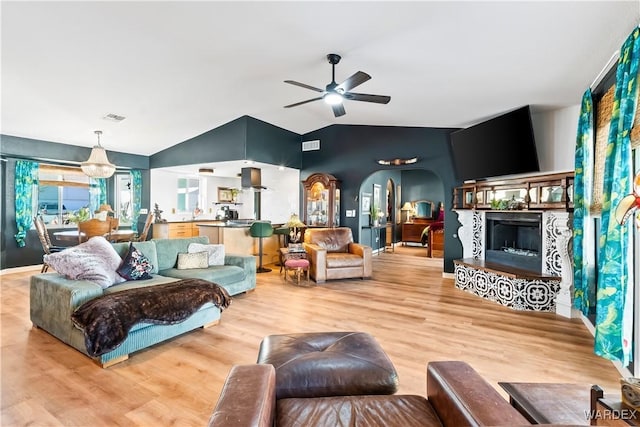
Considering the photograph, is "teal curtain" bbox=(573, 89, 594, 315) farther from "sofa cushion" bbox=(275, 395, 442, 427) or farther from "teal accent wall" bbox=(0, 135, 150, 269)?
"teal accent wall" bbox=(0, 135, 150, 269)

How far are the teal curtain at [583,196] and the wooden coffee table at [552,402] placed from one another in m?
2.35

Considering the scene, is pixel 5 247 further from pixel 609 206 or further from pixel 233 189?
pixel 609 206

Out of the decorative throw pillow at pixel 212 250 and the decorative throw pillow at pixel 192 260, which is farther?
the decorative throw pillow at pixel 212 250

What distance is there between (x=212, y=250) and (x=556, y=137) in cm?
510

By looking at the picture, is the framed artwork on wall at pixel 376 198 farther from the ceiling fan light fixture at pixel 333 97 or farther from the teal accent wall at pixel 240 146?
the ceiling fan light fixture at pixel 333 97

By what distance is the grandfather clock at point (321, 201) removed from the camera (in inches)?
264

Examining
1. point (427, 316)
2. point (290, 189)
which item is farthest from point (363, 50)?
point (290, 189)

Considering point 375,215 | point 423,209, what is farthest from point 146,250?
point 423,209

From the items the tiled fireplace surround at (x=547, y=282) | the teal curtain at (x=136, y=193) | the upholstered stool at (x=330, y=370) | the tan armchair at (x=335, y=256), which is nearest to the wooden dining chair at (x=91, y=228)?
the teal curtain at (x=136, y=193)

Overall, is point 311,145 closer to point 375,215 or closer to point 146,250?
point 375,215

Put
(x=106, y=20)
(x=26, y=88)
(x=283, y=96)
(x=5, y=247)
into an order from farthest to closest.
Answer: (x=5, y=247)
(x=283, y=96)
(x=26, y=88)
(x=106, y=20)

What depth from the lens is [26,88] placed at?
154 inches

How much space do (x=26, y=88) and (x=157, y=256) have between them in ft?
8.95

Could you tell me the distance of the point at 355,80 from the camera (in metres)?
3.01
